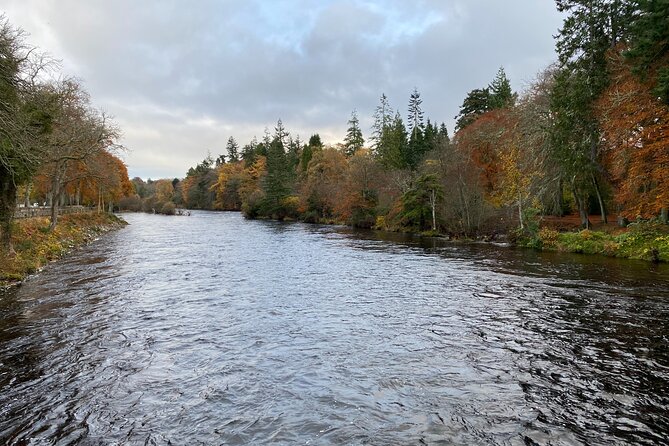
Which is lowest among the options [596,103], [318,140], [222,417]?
[222,417]

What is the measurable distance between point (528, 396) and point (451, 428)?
2.01 m

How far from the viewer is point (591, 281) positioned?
18266 millimetres

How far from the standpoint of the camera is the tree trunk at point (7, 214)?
2016cm

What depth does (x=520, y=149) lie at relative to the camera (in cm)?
3794

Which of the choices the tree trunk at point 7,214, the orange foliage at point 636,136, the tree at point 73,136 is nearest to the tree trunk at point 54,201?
the tree at point 73,136

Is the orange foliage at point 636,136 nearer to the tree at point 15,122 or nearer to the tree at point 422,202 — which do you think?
the tree at point 422,202

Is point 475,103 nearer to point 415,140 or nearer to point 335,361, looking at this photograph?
point 415,140

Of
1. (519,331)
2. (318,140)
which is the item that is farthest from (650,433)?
(318,140)

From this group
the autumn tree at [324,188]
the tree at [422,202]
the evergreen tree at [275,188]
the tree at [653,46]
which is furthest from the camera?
the evergreen tree at [275,188]

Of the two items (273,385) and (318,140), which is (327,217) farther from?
(273,385)

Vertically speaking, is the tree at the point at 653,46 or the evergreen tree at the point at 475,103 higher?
the evergreen tree at the point at 475,103

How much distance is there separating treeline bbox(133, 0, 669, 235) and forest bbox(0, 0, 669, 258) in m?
0.10

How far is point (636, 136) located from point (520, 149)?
12317 millimetres

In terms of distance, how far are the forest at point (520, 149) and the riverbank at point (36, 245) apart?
2.11m
